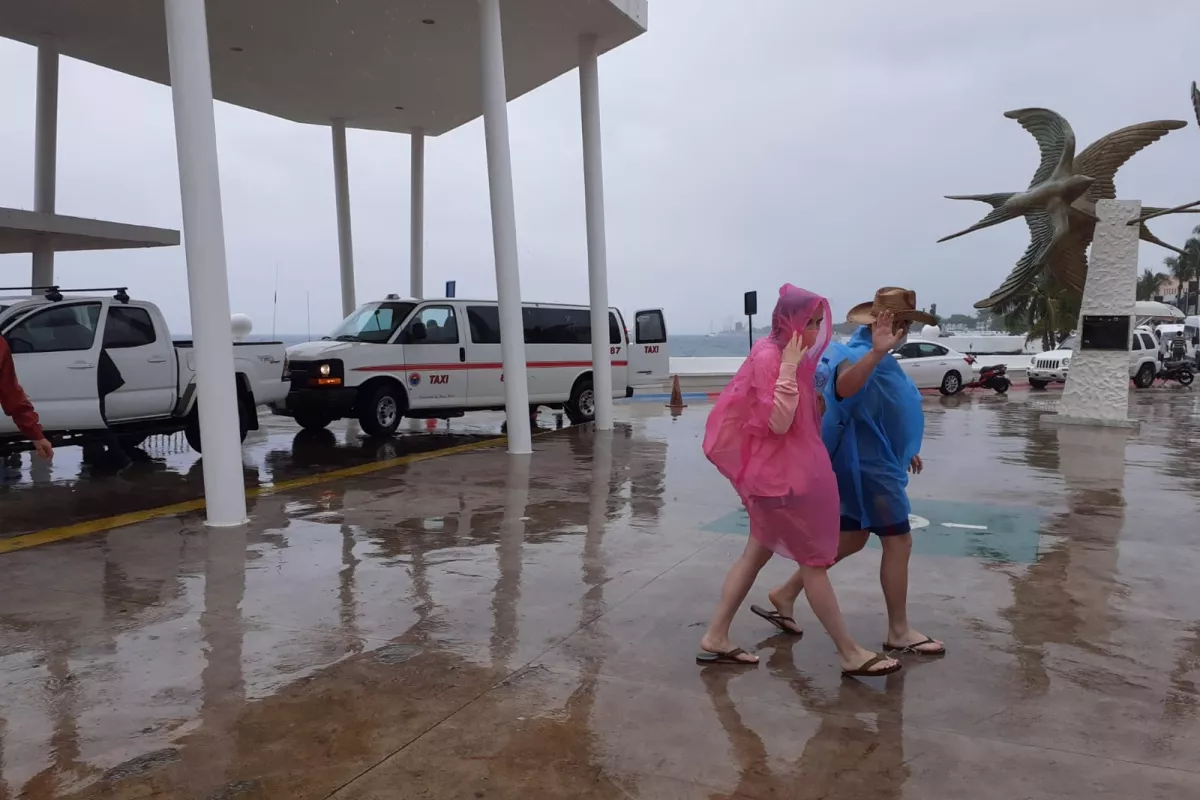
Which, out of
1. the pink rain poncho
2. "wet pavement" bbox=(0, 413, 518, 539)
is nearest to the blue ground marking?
the pink rain poncho

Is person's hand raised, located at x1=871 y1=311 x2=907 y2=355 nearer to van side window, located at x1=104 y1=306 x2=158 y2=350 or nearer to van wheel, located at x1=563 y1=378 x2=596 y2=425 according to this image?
van side window, located at x1=104 y1=306 x2=158 y2=350

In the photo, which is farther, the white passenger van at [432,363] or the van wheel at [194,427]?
the white passenger van at [432,363]

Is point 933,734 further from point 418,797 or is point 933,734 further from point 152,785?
point 152,785

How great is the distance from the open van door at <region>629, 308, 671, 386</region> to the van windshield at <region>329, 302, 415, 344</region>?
4.52 meters

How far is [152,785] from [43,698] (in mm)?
1143

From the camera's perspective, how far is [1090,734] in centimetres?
354

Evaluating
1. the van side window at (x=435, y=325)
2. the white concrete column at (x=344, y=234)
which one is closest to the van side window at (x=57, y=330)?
the van side window at (x=435, y=325)

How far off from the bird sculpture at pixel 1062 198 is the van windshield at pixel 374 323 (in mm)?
9147

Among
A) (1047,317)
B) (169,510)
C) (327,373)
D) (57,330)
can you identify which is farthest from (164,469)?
(1047,317)

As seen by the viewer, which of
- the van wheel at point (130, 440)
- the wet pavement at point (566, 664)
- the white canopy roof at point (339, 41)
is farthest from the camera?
the white canopy roof at point (339, 41)

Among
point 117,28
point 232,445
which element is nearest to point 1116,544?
point 232,445

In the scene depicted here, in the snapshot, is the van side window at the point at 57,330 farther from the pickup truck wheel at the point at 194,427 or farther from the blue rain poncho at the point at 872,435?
the blue rain poncho at the point at 872,435

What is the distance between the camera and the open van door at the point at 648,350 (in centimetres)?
1614

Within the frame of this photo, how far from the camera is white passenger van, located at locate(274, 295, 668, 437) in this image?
1221 cm
